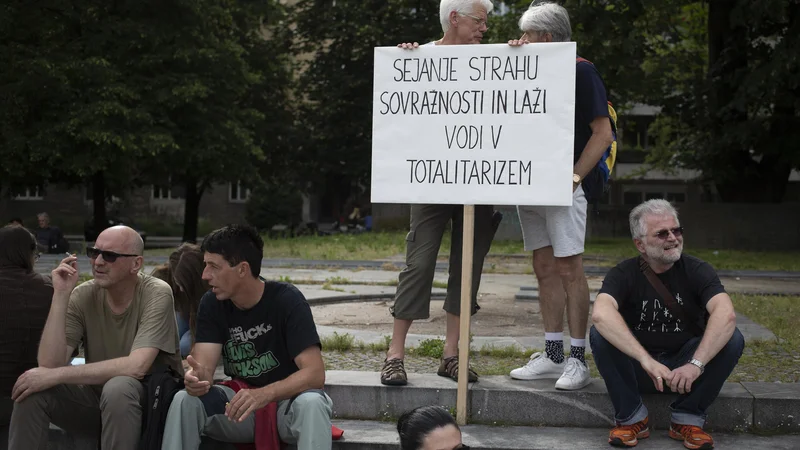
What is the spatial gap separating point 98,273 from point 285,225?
144ft

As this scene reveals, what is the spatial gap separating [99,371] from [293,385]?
97cm

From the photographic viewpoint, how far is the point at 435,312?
31.6 ft

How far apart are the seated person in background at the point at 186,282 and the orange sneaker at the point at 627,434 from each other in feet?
8.35

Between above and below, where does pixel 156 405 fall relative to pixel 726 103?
below

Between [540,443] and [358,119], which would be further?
[358,119]

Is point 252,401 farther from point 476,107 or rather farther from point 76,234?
point 76,234

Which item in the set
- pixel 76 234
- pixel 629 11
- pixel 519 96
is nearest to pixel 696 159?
pixel 629 11

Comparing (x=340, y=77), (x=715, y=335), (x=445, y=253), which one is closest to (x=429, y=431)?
(x=715, y=335)

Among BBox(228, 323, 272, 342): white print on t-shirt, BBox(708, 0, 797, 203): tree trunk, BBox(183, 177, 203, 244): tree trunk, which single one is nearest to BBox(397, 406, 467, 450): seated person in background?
BBox(228, 323, 272, 342): white print on t-shirt

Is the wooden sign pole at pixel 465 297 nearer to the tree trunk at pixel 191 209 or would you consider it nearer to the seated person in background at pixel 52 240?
the seated person in background at pixel 52 240

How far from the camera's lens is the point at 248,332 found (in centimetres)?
464

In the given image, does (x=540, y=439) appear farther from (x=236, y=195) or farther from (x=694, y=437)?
(x=236, y=195)

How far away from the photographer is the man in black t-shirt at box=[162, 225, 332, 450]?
437 cm

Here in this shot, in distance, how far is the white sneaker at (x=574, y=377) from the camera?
17.2 ft
